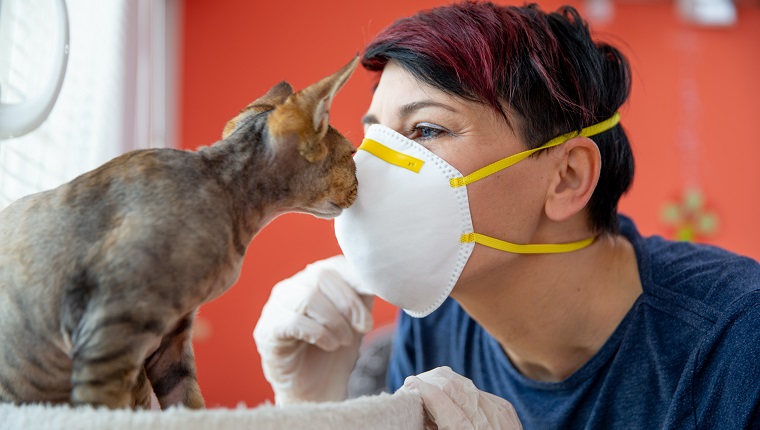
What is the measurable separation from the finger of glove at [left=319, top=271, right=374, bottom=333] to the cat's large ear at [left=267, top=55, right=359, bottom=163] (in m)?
0.53

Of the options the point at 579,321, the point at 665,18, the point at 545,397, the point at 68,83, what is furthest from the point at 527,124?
the point at 665,18

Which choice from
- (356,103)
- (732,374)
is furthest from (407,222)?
(356,103)

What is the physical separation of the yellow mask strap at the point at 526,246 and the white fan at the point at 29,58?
51 cm

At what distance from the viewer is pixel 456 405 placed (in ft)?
2.17

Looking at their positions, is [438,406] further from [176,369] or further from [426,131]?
[426,131]

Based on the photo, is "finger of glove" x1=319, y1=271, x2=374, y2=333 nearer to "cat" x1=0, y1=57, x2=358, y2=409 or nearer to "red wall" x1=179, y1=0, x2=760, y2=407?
"cat" x1=0, y1=57, x2=358, y2=409

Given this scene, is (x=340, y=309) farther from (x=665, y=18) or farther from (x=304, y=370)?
(x=665, y=18)

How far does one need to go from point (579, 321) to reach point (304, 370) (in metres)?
0.43

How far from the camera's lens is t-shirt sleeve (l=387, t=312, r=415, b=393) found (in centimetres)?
131

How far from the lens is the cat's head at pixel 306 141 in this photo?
549mm

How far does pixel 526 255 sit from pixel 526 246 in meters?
0.02

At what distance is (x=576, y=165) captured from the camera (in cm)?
100

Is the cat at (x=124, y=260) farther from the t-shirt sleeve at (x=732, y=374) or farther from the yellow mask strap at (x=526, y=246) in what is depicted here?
the t-shirt sleeve at (x=732, y=374)

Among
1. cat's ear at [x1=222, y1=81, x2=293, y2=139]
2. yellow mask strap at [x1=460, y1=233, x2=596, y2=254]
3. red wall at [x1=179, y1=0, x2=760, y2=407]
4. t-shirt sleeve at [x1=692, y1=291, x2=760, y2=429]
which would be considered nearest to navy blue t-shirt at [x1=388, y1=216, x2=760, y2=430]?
t-shirt sleeve at [x1=692, y1=291, x2=760, y2=429]
